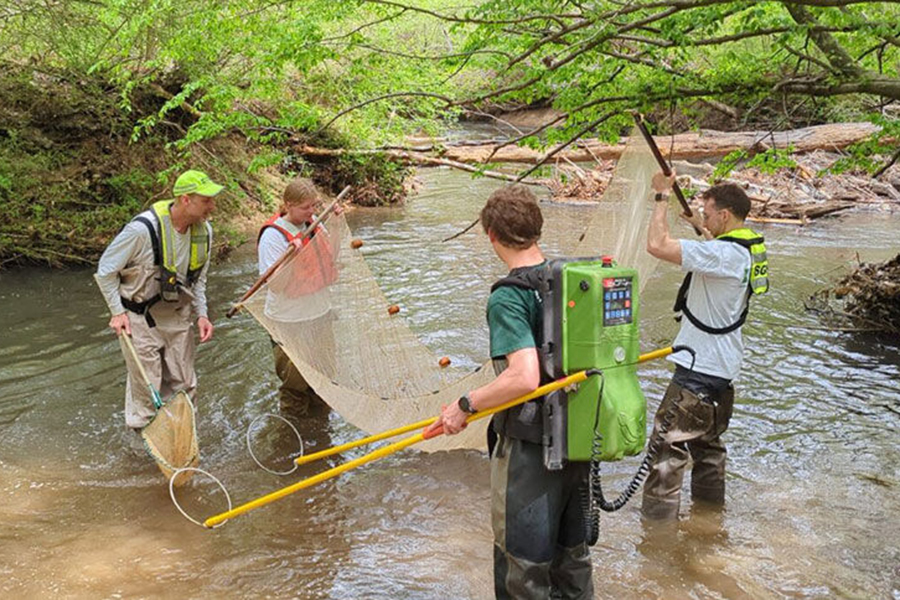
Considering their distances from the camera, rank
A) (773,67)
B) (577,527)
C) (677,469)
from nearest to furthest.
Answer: (577,527) < (677,469) < (773,67)

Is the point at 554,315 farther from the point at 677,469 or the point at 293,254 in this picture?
the point at 293,254

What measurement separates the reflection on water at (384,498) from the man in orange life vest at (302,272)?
0.88 m

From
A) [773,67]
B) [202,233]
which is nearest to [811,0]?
[773,67]

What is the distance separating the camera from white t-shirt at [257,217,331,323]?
447 centimetres

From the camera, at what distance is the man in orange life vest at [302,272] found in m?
4.44

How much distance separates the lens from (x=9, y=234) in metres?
9.39

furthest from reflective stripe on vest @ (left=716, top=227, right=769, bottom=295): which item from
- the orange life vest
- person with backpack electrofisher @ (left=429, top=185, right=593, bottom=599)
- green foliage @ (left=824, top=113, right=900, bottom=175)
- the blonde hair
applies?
the blonde hair

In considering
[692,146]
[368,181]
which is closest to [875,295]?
[692,146]

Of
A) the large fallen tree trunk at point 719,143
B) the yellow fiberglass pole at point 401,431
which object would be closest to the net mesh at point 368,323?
the yellow fiberglass pole at point 401,431

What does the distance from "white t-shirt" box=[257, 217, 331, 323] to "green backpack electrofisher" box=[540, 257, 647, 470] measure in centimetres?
231

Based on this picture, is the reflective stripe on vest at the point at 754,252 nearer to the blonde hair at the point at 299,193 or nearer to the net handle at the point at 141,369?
the blonde hair at the point at 299,193

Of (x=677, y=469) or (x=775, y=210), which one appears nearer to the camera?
(x=677, y=469)

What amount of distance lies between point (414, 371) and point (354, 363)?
37cm

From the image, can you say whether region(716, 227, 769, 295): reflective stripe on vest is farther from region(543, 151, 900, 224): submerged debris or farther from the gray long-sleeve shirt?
region(543, 151, 900, 224): submerged debris
